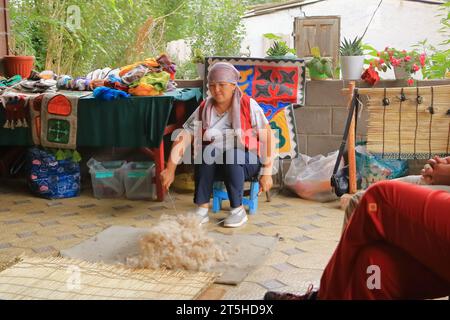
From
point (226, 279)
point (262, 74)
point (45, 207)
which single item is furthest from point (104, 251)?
point (262, 74)

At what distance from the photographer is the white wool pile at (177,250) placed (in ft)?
8.75

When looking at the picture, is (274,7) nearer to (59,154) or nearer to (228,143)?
(59,154)

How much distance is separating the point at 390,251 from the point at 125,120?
2.77m

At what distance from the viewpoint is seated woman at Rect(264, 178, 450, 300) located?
1521 millimetres

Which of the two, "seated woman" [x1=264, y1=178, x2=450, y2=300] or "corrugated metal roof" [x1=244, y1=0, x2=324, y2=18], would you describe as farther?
"corrugated metal roof" [x1=244, y1=0, x2=324, y2=18]

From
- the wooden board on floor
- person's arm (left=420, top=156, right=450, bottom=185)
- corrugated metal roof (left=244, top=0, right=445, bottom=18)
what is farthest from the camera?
corrugated metal roof (left=244, top=0, right=445, bottom=18)

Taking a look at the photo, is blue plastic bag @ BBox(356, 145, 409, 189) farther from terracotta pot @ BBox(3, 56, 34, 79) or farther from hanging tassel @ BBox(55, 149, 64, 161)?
terracotta pot @ BBox(3, 56, 34, 79)

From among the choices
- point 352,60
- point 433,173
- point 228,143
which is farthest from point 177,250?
point 352,60

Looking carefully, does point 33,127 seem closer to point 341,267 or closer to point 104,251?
point 104,251

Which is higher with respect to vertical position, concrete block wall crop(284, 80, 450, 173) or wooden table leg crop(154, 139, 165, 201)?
concrete block wall crop(284, 80, 450, 173)

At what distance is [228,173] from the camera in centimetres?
358

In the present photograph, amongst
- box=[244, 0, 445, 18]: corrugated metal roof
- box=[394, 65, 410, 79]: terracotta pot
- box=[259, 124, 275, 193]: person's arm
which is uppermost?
box=[244, 0, 445, 18]: corrugated metal roof

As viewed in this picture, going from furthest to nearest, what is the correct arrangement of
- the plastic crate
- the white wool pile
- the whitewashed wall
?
the whitewashed wall < the plastic crate < the white wool pile

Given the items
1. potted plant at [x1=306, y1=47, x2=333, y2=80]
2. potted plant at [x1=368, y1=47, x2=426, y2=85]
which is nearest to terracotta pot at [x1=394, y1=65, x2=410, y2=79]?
potted plant at [x1=368, y1=47, x2=426, y2=85]
